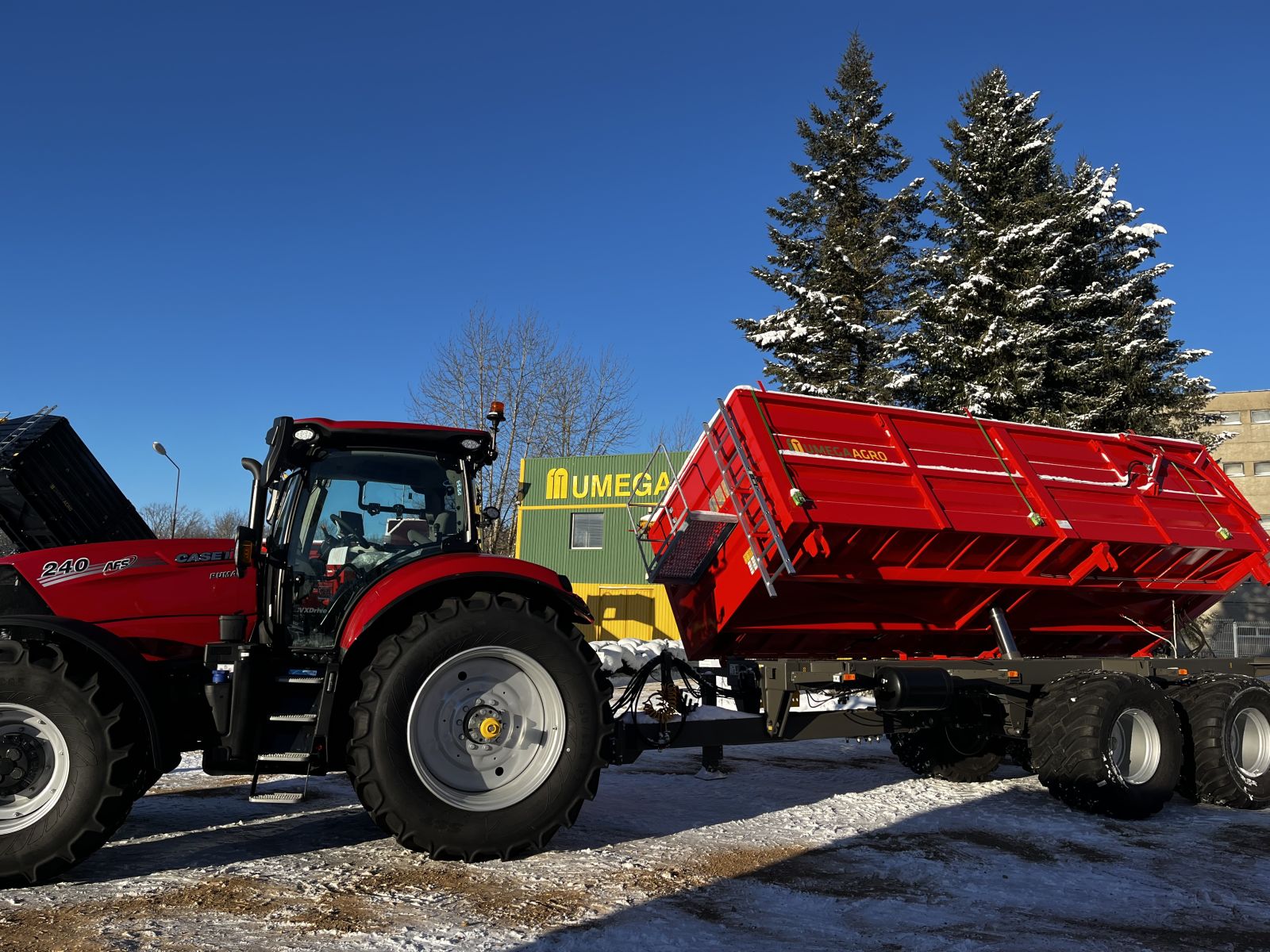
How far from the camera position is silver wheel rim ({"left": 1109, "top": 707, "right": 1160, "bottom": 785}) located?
707 centimetres

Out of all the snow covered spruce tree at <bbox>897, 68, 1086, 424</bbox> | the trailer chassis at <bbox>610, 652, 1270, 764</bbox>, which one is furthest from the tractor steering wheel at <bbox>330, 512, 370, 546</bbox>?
the snow covered spruce tree at <bbox>897, 68, 1086, 424</bbox>

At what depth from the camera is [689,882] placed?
4.95 m

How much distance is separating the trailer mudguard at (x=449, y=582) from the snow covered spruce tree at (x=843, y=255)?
18.5 meters

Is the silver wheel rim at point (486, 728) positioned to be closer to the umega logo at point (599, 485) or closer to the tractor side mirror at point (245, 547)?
the tractor side mirror at point (245, 547)

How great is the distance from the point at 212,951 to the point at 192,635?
2.08m

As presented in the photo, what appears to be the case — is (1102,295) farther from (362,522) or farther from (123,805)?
(123,805)

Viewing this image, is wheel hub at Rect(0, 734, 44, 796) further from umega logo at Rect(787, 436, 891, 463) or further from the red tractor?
umega logo at Rect(787, 436, 891, 463)

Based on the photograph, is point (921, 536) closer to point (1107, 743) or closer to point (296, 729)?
point (1107, 743)

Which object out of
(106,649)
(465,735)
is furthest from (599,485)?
(106,649)

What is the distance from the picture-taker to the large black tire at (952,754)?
809cm

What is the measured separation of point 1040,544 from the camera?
7.42 m

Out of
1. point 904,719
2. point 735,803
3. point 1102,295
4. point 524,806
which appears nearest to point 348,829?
point 524,806

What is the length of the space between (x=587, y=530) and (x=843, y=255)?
33.3 feet

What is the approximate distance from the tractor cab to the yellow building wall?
1797cm
